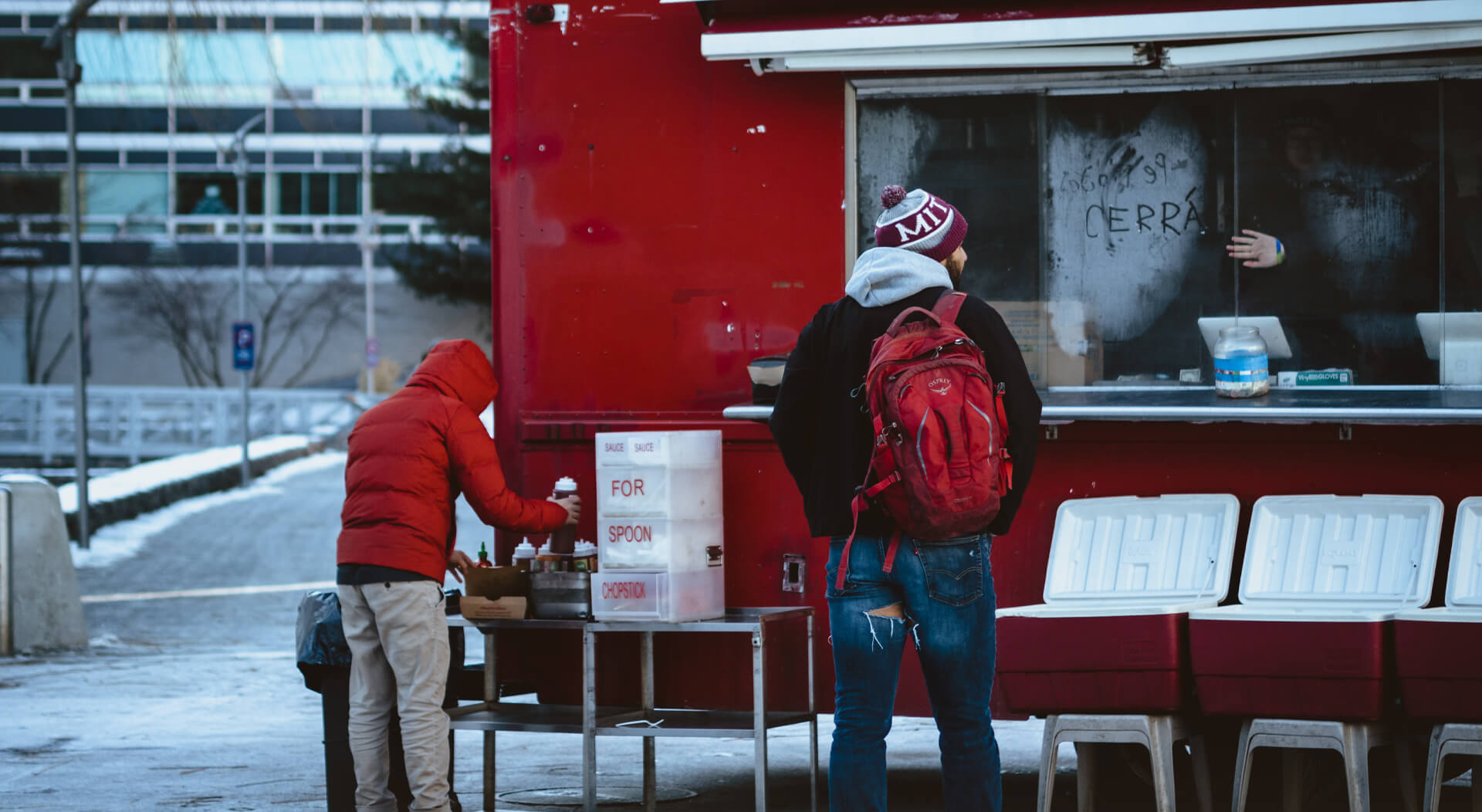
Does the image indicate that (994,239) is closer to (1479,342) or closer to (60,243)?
(1479,342)

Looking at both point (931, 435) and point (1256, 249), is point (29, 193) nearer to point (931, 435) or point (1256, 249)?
point (1256, 249)

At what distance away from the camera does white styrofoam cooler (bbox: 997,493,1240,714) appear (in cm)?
508

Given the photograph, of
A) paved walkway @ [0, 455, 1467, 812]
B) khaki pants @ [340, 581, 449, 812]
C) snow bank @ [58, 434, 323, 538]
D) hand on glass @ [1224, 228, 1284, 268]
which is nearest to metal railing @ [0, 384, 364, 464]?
snow bank @ [58, 434, 323, 538]

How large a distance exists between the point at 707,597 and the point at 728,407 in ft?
2.31

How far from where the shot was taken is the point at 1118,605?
5.45 m

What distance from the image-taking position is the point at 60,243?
3978cm

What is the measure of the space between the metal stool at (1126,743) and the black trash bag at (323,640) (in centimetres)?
236

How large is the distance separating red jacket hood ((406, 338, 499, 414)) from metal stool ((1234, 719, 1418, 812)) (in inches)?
107

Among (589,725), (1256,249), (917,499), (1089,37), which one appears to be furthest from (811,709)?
(1089,37)

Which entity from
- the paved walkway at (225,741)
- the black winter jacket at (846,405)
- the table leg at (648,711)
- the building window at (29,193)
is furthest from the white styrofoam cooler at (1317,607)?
the building window at (29,193)

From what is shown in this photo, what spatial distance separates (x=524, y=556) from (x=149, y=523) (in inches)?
547

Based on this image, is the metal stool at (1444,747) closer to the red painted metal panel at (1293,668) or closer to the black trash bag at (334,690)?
the red painted metal panel at (1293,668)

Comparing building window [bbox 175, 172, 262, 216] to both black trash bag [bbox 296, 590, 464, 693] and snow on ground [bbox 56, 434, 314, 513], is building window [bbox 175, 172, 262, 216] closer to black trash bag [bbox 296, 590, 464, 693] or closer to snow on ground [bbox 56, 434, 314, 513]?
snow on ground [bbox 56, 434, 314, 513]

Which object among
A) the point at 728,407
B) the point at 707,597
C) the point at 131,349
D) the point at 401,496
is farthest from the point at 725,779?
the point at 131,349
